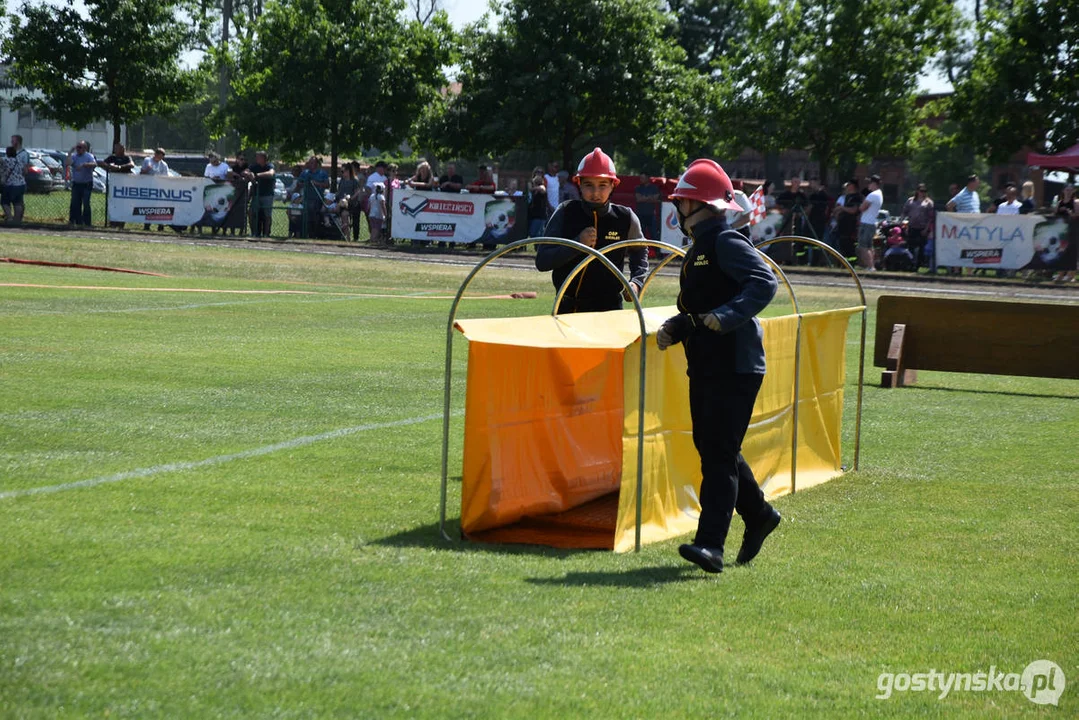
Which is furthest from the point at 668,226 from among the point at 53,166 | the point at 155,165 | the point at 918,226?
the point at 53,166

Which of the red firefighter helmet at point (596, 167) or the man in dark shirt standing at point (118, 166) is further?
the man in dark shirt standing at point (118, 166)

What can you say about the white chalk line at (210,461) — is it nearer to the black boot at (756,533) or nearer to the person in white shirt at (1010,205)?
the black boot at (756,533)

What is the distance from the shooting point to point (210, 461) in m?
7.72

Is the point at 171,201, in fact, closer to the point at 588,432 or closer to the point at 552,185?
the point at 552,185

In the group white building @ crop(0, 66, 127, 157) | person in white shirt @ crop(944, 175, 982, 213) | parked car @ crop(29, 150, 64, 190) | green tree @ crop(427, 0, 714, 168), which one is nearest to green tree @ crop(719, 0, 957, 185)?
green tree @ crop(427, 0, 714, 168)

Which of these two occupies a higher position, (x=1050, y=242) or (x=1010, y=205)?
(x=1010, y=205)

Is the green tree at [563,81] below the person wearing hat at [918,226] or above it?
above

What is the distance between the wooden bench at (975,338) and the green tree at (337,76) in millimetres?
26365

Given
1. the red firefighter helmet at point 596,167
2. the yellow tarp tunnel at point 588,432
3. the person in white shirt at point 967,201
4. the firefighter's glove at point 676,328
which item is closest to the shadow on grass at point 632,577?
the yellow tarp tunnel at point 588,432

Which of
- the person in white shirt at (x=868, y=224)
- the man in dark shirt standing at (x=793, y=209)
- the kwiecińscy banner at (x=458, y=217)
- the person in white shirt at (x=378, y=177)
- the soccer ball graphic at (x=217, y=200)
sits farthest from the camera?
the person in white shirt at (x=378, y=177)

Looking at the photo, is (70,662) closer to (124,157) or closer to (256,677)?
(256,677)

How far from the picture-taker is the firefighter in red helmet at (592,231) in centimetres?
841

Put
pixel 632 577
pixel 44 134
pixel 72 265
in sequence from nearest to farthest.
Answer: pixel 632 577 → pixel 72 265 → pixel 44 134

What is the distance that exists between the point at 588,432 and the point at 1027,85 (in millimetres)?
31275
